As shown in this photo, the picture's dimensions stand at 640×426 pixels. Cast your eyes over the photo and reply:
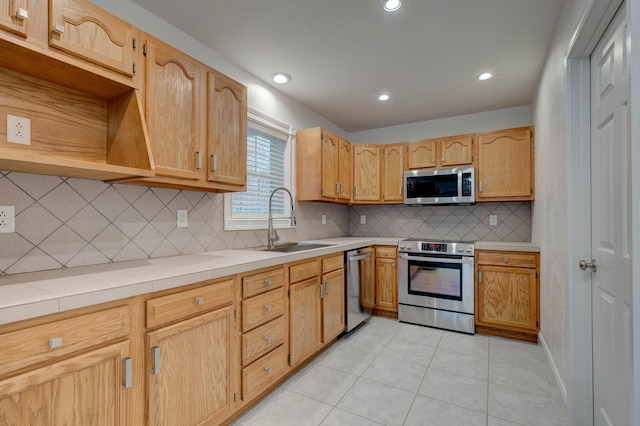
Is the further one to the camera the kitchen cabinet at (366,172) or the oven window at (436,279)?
the kitchen cabinet at (366,172)

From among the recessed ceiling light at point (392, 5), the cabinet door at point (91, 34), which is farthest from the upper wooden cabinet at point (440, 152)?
the cabinet door at point (91, 34)

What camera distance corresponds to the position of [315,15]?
1.99 m

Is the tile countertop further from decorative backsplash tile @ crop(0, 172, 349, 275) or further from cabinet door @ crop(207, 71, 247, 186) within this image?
cabinet door @ crop(207, 71, 247, 186)

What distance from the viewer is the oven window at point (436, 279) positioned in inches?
126

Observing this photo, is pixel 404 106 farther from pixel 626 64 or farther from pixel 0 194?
pixel 0 194

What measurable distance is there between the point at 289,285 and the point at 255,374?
0.60 metres

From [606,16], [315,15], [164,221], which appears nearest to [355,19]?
[315,15]

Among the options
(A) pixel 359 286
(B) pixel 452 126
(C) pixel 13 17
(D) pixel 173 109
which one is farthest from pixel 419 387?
(B) pixel 452 126

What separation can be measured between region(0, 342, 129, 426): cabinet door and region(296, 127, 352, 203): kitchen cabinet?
237 centimetres

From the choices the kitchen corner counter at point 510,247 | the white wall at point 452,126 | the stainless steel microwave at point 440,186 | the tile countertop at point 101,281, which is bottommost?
the kitchen corner counter at point 510,247

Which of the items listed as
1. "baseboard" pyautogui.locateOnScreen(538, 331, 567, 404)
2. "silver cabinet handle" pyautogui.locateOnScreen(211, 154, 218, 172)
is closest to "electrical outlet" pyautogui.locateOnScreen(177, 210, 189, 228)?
"silver cabinet handle" pyautogui.locateOnScreen(211, 154, 218, 172)

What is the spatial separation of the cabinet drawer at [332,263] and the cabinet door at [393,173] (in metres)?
1.39

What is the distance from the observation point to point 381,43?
229 centimetres

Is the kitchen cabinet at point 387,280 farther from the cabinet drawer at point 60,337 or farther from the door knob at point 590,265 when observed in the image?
the cabinet drawer at point 60,337
